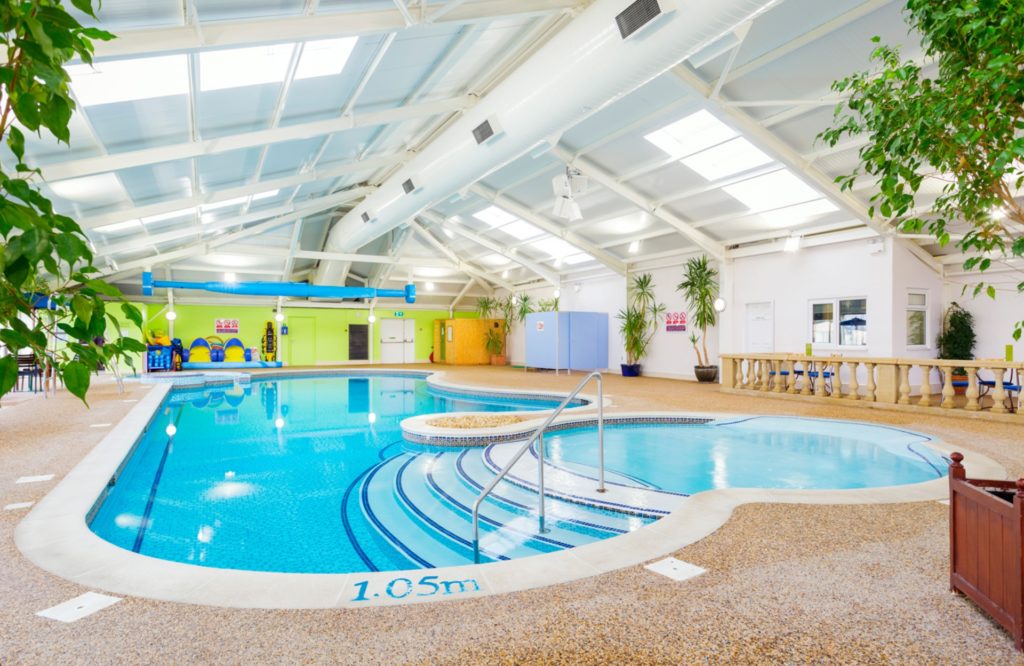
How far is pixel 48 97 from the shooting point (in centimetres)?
75

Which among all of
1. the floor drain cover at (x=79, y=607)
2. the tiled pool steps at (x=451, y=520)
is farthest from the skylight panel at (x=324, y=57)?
the floor drain cover at (x=79, y=607)

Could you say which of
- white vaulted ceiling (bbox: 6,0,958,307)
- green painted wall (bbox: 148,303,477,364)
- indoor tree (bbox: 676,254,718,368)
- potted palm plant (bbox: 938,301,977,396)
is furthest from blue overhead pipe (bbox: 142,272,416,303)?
potted palm plant (bbox: 938,301,977,396)

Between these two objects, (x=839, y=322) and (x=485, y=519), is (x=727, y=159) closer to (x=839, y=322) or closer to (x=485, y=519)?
(x=839, y=322)

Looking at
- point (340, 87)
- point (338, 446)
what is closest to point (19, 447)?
point (338, 446)

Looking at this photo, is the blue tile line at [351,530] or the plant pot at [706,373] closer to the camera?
the blue tile line at [351,530]

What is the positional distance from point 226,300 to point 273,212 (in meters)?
7.61

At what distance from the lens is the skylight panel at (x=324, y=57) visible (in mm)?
5152

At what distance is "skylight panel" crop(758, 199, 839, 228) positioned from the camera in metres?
9.67

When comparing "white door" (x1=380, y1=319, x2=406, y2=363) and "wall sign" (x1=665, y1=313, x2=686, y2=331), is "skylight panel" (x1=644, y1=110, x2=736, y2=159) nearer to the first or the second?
"wall sign" (x1=665, y1=313, x2=686, y2=331)

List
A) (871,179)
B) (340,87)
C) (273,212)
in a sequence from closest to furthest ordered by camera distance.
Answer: (340,87) < (871,179) < (273,212)

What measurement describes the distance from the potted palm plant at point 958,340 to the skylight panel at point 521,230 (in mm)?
8508

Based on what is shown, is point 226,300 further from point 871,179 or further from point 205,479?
point 871,179

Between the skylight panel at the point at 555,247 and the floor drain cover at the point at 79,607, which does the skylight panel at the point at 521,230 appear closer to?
the skylight panel at the point at 555,247

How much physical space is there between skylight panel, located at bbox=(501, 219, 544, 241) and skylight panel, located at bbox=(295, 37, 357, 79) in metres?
8.33
